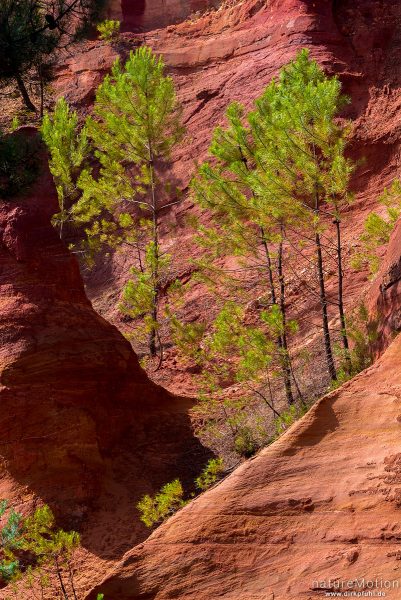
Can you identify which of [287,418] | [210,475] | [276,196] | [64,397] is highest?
[276,196]

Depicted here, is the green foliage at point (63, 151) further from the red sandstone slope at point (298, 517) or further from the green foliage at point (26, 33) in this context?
the red sandstone slope at point (298, 517)

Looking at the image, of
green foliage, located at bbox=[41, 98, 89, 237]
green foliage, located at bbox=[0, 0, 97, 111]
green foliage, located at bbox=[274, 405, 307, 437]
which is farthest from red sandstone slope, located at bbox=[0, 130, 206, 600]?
green foliage, located at bbox=[41, 98, 89, 237]

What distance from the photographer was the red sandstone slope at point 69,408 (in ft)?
37.1

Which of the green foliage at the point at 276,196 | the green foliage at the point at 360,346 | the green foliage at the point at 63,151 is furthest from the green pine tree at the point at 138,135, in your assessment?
the green foliage at the point at 360,346

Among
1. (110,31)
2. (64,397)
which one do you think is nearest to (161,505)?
(64,397)

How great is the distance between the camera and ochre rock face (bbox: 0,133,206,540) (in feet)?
37.7

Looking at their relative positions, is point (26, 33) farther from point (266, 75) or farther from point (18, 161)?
point (266, 75)

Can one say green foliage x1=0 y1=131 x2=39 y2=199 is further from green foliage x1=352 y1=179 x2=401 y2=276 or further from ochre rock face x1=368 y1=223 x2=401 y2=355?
green foliage x1=352 y1=179 x2=401 y2=276

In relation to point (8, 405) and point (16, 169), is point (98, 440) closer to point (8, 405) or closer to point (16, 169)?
point (8, 405)

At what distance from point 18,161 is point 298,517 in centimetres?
563

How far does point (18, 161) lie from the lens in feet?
32.9

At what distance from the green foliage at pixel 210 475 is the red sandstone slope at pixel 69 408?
15.6 inches

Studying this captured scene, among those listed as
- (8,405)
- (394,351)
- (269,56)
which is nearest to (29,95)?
(269,56)

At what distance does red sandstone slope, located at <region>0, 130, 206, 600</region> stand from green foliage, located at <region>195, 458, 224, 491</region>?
0.40 m
